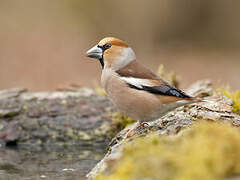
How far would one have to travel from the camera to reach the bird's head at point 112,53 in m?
5.17

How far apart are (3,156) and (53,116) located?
123 centimetres

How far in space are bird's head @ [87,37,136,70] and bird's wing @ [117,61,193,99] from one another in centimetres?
26

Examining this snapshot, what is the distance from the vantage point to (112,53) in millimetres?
→ 5270

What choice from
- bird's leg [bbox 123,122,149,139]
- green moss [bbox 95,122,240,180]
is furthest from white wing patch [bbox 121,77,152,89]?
green moss [bbox 95,122,240,180]

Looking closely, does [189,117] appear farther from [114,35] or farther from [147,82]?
[114,35]

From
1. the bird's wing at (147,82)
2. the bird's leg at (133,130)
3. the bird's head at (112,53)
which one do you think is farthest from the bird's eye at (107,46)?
the bird's leg at (133,130)

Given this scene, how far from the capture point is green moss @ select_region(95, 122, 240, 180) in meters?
2.34

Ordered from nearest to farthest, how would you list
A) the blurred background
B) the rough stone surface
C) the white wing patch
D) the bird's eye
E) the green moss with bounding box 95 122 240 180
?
1. the green moss with bounding box 95 122 240 180
2. the rough stone surface
3. the white wing patch
4. the bird's eye
5. the blurred background

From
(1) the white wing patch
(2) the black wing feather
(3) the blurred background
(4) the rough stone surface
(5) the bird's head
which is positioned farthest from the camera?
(3) the blurred background

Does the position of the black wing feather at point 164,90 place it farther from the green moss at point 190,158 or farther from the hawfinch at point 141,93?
the green moss at point 190,158

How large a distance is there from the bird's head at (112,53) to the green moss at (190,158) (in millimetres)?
2494

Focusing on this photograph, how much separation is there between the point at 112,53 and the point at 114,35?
1174 centimetres

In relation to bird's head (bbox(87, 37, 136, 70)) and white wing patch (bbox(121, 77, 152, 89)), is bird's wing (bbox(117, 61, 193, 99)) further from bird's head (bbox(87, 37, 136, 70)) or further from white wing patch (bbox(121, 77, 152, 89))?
bird's head (bbox(87, 37, 136, 70))

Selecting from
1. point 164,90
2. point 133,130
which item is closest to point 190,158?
point 164,90
